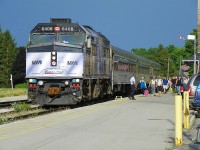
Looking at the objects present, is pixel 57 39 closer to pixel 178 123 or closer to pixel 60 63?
pixel 60 63

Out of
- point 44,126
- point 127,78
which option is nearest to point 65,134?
point 44,126

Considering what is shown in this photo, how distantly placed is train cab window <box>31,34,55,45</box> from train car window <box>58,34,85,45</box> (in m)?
0.39

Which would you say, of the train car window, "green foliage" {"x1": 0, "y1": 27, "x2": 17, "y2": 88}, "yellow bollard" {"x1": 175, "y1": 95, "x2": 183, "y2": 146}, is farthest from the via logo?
"green foliage" {"x1": 0, "y1": 27, "x2": 17, "y2": 88}

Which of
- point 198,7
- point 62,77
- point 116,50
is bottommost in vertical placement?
point 62,77

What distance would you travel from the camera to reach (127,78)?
41.5m

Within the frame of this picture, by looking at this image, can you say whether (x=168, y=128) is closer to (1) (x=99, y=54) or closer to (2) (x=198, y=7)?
(1) (x=99, y=54)

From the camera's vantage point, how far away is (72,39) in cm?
2484

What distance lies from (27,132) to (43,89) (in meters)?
10.8

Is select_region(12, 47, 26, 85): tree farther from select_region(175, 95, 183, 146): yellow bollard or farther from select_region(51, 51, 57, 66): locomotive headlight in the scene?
select_region(175, 95, 183, 146): yellow bollard

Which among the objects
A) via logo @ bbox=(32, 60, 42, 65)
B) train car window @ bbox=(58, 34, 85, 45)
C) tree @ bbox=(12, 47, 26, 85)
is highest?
tree @ bbox=(12, 47, 26, 85)

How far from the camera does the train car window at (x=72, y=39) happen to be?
24688 millimetres

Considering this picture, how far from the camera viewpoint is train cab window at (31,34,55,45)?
24.7 m

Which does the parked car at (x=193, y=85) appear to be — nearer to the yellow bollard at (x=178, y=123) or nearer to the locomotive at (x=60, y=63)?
the locomotive at (x=60, y=63)

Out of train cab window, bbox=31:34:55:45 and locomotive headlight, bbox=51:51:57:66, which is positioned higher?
train cab window, bbox=31:34:55:45
